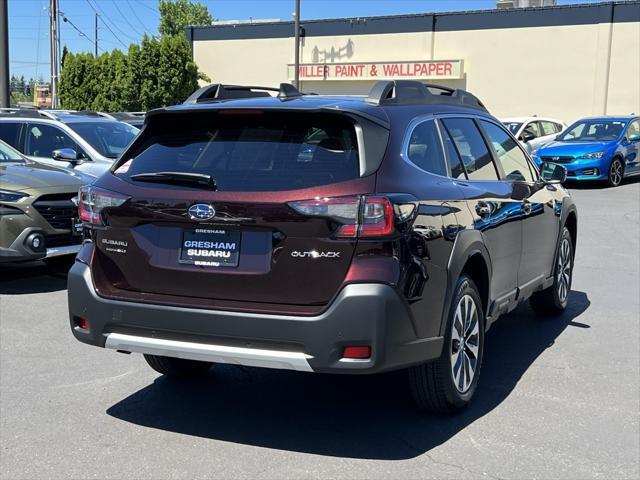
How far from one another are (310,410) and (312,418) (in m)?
0.13

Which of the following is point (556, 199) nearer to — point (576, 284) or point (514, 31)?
point (576, 284)

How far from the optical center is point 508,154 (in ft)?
19.9

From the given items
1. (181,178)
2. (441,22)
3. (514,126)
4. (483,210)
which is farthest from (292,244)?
(441,22)

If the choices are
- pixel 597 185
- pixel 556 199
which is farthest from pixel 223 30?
pixel 556 199

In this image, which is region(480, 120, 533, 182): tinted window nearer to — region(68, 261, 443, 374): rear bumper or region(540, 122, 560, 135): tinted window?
region(68, 261, 443, 374): rear bumper

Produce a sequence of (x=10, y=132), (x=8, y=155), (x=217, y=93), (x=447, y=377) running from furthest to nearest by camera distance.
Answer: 1. (x=10, y=132)
2. (x=8, y=155)
3. (x=217, y=93)
4. (x=447, y=377)

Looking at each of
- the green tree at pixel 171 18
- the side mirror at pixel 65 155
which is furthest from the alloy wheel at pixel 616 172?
the green tree at pixel 171 18

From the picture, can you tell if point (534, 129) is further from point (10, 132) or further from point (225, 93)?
point (225, 93)

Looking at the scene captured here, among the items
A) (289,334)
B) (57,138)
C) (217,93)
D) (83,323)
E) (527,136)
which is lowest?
(83,323)

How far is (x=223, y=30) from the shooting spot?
145 feet

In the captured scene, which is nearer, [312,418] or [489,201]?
[312,418]

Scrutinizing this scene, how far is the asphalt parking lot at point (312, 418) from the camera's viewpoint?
13.2 feet

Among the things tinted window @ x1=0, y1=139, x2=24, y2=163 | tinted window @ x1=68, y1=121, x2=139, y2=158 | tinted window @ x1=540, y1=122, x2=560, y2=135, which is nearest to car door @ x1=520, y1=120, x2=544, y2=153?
tinted window @ x1=540, y1=122, x2=560, y2=135

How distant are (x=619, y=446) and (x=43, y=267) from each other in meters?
7.17
